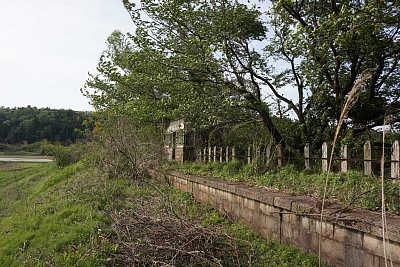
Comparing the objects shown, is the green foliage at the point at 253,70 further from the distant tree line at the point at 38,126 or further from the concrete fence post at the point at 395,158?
the distant tree line at the point at 38,126

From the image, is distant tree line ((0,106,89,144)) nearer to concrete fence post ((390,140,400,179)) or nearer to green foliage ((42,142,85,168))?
green foliage ((42,142,85,168))

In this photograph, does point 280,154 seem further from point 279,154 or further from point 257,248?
point 257,248

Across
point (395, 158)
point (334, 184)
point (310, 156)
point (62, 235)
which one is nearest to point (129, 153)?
point (62, 235)

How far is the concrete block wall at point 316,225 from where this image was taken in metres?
3.49

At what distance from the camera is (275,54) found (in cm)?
998

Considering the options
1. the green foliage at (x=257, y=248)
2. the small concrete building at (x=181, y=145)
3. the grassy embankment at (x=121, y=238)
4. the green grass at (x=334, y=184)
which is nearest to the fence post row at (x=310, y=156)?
the green grass at (x=334, y=184)

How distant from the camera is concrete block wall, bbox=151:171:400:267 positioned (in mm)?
3488

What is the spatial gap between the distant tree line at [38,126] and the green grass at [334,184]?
58966 mm

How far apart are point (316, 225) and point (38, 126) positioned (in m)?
70.2

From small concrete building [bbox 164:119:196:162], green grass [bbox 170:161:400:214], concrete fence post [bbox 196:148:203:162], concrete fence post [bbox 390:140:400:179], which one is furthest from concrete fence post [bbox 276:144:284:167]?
small concrete building [bbox 164:119:196:162]

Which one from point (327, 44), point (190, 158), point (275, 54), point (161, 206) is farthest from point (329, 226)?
point (190, 158)

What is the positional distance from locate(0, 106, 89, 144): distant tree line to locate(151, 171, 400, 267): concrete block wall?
59819mm

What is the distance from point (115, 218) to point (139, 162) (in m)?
6.22

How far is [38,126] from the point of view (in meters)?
66.3
